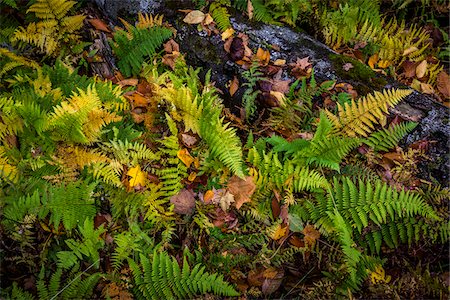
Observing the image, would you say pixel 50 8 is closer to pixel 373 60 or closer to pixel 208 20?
A: pixel 208 20

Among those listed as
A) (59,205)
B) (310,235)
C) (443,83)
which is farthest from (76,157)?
(443,83)

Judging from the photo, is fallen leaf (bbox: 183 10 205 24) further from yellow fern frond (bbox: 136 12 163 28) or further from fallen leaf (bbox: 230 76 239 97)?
fallen leaf (bbox: 230 76 239 97)

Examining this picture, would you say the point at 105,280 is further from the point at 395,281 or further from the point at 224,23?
the point at 224,23

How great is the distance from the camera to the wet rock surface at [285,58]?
3.52m

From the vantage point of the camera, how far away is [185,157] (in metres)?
3.31

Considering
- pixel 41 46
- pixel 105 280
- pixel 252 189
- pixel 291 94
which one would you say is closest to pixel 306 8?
pixel 291 94

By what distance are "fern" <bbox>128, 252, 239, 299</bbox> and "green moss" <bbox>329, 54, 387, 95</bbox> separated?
232 centimetres

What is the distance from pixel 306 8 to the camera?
183 inches

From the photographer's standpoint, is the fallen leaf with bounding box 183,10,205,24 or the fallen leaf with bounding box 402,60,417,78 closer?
the fallen leaf with bounding box 183,10,205,24

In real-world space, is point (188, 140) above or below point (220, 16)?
below

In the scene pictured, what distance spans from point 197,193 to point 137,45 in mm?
1678

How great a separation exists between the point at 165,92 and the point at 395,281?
2.38 m

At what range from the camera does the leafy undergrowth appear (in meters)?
2.80

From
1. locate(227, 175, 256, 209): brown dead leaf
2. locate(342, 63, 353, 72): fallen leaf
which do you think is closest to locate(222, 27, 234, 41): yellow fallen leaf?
locate(342, 63, 353, 72): fallen leaf
